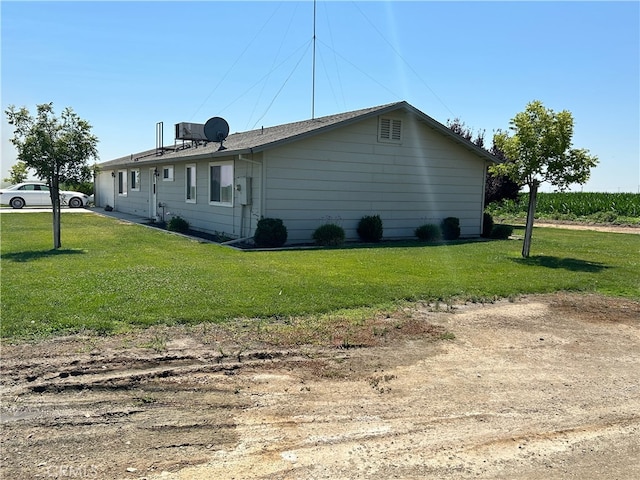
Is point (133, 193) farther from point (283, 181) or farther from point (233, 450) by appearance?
point (233, 450)

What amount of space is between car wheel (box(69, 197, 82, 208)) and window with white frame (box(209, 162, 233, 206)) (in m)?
19.7

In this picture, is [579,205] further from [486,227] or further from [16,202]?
[16,202]

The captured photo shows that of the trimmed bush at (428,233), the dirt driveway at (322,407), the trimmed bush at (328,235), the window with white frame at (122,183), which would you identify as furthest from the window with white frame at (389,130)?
the window with white frame at (122,183)

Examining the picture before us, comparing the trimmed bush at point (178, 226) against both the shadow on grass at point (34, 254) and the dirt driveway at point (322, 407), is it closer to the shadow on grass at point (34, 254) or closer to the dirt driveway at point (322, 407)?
the shadow on grass at point (34, 254)

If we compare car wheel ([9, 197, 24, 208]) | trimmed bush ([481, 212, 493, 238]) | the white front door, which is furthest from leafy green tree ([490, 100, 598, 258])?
car wheel ([9, 197, 24, 208])

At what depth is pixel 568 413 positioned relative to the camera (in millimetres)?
4289

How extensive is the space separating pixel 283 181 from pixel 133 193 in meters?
14.2

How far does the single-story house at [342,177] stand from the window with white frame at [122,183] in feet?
29.5

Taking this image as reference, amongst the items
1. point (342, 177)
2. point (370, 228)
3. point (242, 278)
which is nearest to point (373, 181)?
point (342, 177)

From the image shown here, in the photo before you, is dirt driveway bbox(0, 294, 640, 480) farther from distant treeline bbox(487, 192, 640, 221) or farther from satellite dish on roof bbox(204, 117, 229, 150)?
distant treeline bbox(487, 192, 640, 221)

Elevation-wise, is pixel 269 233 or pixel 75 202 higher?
pixel 269 233

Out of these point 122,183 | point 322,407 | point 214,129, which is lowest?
point 322,407

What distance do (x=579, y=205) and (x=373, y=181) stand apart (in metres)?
22.5

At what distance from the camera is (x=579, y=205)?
3359cm
